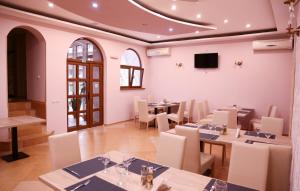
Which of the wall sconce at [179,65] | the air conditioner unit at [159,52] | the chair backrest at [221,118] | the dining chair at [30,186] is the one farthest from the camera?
the air conditioner unit at [159,52]

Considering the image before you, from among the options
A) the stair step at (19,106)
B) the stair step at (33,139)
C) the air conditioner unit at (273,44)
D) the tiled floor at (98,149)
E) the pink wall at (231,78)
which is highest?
the air conditioner unit at (273,44)

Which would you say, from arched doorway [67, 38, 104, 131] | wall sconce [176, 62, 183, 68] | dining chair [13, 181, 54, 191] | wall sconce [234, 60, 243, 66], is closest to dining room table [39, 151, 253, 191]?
dining chair [13, 181, 54, 191]

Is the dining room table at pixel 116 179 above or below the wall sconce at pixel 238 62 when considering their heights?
below

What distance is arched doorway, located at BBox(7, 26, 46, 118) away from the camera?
581 centimetres

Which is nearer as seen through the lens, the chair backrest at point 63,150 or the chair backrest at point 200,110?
the chair backrest at point 63,150

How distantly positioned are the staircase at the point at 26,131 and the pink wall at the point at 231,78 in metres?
5.00

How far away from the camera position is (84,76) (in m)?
7.08

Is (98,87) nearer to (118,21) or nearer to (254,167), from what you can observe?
(118,21)

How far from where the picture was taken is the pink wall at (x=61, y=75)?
4.93 m

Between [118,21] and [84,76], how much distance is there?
2530 mm

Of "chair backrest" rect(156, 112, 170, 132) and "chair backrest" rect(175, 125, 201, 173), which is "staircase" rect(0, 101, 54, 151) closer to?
"chair backrest" rect(156, 112, 170, 132)

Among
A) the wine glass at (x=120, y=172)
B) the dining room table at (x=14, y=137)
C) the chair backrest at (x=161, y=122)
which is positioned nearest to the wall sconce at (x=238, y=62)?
the chair backrest at (x=161, y=122)

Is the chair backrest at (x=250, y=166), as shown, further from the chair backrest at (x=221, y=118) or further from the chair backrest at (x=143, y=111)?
the chair backrest at (x=143, y=111)

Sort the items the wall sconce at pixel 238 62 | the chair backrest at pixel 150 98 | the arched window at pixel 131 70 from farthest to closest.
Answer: the chair backrest at pixel 150 98 → the arched window at pixel 131 70 → the wall sconce at pixel 238 62
